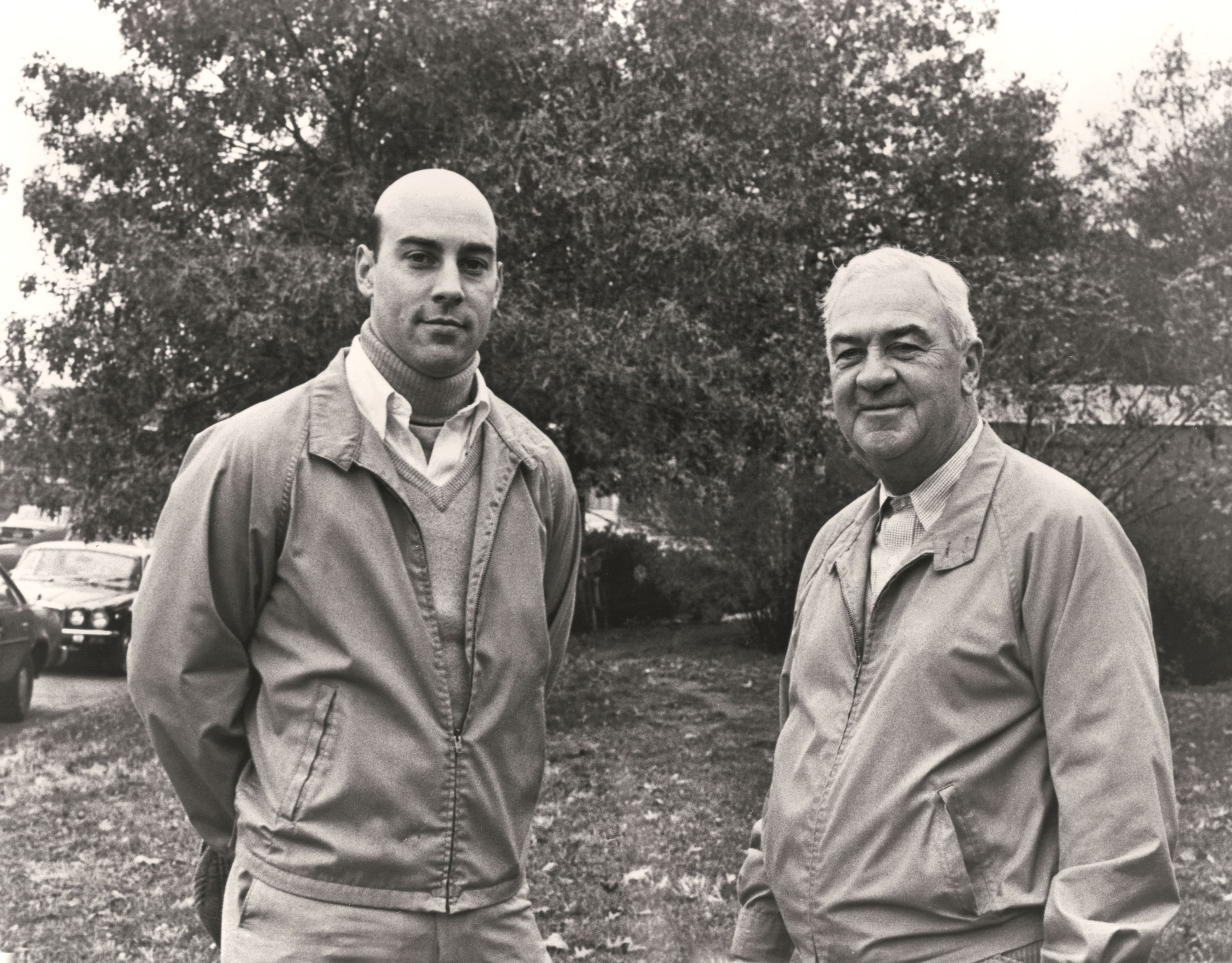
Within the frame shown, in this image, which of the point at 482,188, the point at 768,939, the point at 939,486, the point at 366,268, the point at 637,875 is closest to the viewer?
the point at 939,486

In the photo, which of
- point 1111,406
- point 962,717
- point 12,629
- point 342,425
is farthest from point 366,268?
point 1111,406

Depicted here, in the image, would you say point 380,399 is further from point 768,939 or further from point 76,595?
point 76,595

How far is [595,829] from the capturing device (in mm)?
8352

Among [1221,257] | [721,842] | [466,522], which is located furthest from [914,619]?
[1221,257]

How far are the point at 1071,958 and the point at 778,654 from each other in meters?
15.5

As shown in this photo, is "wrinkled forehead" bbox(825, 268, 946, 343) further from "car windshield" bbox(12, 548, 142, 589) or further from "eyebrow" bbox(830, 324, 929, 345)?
"car windshield" bbox(12, 548, 142, 589)

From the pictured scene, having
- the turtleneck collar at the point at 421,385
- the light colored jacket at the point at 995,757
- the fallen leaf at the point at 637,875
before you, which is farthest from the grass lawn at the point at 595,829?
the light colored jacket at the point at 995,757

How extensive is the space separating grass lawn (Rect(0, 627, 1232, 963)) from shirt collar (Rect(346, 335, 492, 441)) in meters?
3.48

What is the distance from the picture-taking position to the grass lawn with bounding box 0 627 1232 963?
6.21 meters

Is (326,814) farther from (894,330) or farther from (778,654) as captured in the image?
(778,654)

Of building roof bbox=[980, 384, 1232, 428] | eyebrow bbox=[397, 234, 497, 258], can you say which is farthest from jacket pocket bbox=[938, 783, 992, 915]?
building roof bbox=[980, 384, 1232, 428]

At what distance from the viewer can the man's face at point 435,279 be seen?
3018 millimetres

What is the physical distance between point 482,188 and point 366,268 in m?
8.85

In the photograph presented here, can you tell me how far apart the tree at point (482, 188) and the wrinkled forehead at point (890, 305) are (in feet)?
28.0
